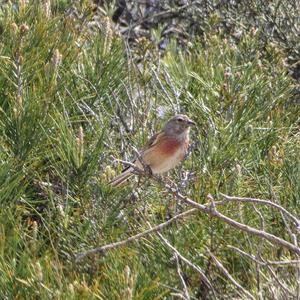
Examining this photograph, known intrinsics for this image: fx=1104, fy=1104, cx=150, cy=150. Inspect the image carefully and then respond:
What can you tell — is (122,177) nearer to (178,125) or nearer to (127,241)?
(178,125)

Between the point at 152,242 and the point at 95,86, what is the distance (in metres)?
1.64

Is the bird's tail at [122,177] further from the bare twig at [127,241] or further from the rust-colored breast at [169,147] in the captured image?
the bare twig at [127,241]

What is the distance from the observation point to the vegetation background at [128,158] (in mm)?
4062

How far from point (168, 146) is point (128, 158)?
34 cm

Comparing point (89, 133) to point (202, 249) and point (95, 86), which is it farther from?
point (202, 249)

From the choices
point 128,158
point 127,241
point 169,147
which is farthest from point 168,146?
point 127,241

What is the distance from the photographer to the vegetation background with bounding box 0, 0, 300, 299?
4062 millimetres

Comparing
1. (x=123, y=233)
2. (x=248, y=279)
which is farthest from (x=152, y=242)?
(x=248, y=279)

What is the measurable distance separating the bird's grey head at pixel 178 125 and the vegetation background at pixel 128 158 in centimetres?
10

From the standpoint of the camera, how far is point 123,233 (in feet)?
14.7

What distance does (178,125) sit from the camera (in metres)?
5.58

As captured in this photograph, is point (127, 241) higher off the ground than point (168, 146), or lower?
higher

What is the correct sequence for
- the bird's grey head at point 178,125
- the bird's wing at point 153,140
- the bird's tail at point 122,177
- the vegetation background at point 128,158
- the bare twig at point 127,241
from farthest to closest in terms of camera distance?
the bird's grey head at point 178,125 < the bird's wing at point 153,140 < the bird's tail at point 122,177 < the vegetation background at point 128,158 < the bare twig at point 127,241

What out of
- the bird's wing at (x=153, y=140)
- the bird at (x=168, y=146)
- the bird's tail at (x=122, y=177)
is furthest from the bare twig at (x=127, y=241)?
the bird at (x=168, y=146)
